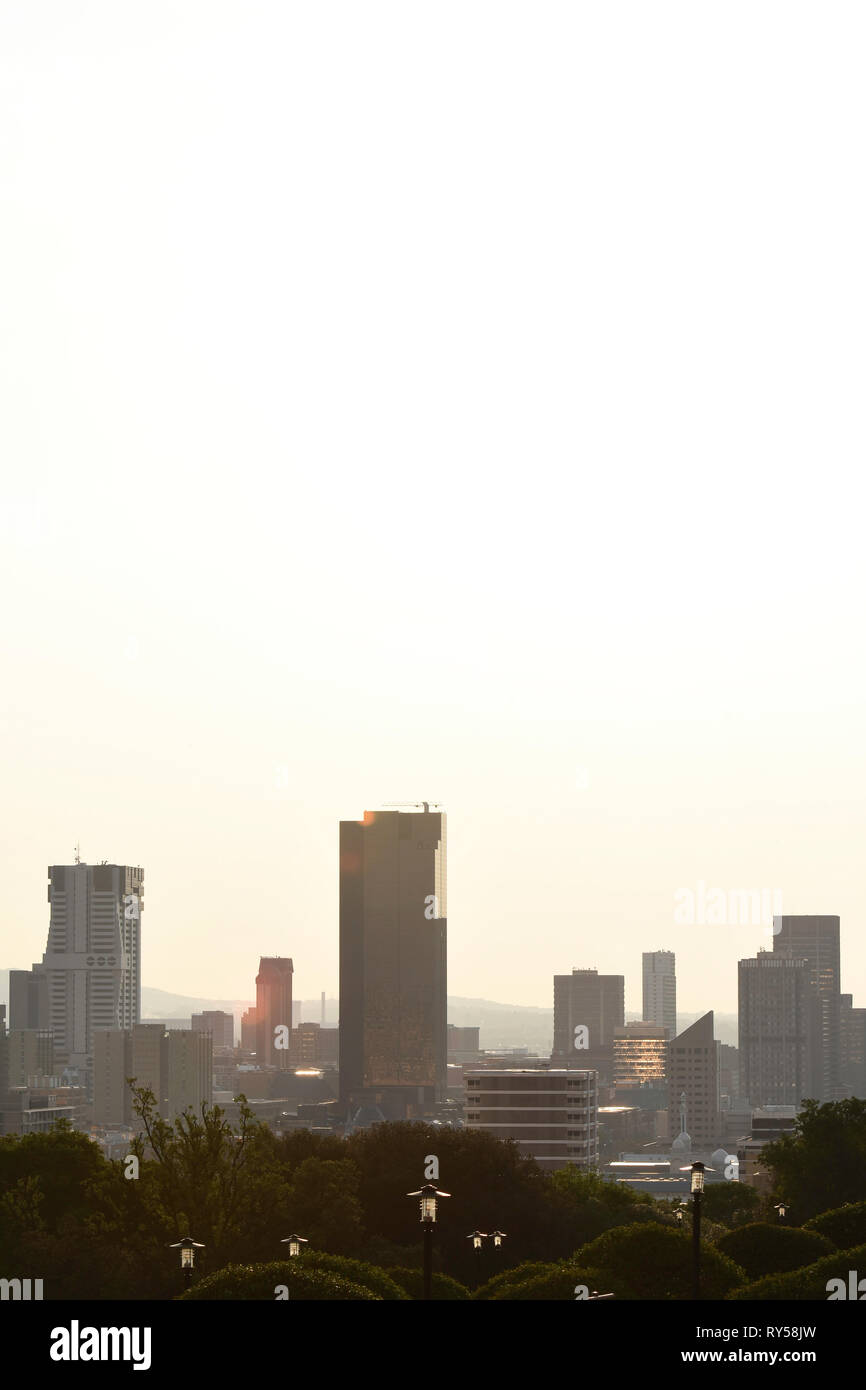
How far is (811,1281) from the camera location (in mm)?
33469

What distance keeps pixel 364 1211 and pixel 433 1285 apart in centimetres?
1727

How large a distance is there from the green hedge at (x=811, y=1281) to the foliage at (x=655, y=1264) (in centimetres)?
Result: 131

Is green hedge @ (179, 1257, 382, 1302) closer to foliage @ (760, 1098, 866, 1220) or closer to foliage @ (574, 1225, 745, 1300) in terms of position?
foliage @ (574, 1225, 745, 1300)

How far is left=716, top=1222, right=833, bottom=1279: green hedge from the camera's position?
41156mm

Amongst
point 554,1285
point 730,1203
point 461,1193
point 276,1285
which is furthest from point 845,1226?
point 730,1203

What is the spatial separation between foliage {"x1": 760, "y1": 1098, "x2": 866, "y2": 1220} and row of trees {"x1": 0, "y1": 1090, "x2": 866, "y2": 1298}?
0.07 m

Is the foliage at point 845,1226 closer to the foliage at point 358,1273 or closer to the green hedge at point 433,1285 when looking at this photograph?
the green hedge at point 433,1285

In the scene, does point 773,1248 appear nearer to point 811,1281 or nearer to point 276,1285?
point 811,1281
